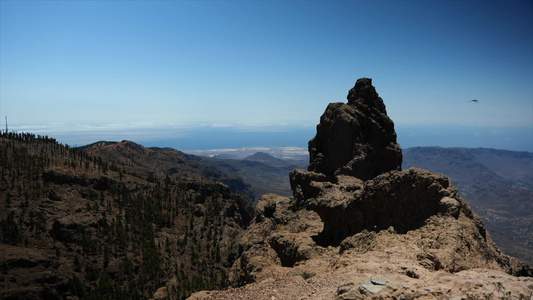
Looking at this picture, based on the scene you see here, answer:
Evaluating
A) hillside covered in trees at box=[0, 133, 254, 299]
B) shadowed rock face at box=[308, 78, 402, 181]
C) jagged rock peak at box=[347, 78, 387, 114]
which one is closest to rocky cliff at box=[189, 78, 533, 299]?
shadowed rock face at box=[308, 78, 402, 181]

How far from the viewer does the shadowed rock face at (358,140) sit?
34.1 metres

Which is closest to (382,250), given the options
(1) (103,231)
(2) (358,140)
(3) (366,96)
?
(2) (358,140)

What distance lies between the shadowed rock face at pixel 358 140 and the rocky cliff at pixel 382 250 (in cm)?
622

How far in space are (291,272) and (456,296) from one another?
9146 mm

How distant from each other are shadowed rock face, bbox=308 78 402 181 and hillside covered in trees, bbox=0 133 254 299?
2205 cm

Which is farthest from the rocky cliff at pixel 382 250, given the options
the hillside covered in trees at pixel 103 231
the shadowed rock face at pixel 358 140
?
the hillside covered in trees at pixel 103 231

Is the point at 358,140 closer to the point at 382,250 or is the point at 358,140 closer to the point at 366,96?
the point at 366,96

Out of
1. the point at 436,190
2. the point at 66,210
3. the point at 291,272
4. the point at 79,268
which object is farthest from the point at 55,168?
the point at 436,190

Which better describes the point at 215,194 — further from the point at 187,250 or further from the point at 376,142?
the point at 376,142

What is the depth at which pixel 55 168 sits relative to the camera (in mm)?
75250

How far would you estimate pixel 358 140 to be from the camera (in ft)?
115

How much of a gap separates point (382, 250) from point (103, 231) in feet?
211

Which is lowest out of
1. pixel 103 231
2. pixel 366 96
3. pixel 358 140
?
pixel 103 231

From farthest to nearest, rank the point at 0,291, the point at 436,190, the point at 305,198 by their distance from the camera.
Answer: the point at 0,291 → the point at 305,198 → the point at 436,190
